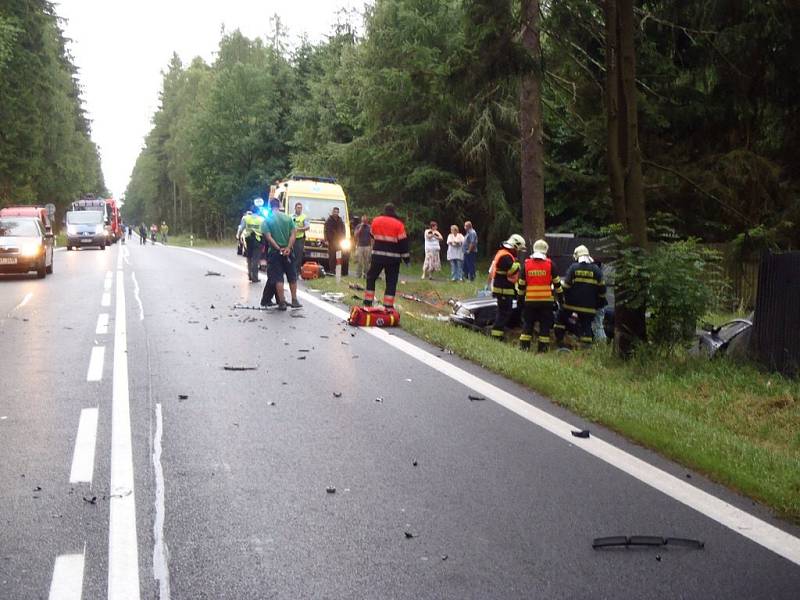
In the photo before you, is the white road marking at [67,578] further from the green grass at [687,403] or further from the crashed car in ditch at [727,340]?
the crashed car in ditch at [727,340]

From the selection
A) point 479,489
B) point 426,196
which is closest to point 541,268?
point 479,489

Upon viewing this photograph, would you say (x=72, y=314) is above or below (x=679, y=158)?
below

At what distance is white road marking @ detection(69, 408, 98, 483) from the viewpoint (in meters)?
5.80

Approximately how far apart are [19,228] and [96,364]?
15.9m

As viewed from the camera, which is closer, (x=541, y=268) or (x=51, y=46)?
(x=541, y=268)

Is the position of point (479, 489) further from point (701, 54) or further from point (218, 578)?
point (701, 54)

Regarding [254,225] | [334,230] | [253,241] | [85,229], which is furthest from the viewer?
[85,229]

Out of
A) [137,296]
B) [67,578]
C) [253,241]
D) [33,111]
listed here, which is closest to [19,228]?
[253,241]

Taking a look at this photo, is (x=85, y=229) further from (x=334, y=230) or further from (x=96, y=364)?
(x=96, y=364)

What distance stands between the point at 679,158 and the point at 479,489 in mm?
18221

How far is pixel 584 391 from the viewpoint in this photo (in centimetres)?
864

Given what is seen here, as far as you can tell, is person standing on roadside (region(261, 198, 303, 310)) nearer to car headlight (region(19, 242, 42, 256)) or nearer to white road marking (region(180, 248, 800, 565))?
white road marking (region(180, 248, 800, 565))

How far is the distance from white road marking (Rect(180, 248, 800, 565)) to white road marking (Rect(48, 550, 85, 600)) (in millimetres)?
3360

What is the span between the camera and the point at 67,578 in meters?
4.11
